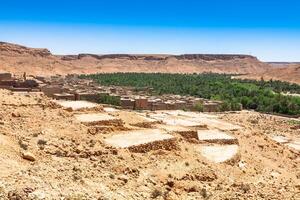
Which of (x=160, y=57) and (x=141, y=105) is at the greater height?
(x=141, y=105)

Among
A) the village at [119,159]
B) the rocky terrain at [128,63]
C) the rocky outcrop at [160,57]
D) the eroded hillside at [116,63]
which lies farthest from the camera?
the rocky outcrop at [160,57]

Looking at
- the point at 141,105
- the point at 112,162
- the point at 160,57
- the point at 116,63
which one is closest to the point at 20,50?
the point at 116,63

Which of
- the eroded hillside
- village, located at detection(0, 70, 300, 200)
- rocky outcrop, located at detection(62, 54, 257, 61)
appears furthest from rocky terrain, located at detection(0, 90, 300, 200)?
rocky outcrop, located at detection(62, 54, 257, 61)

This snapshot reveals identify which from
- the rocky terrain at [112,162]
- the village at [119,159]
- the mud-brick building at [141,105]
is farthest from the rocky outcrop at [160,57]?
the rocky terrain at [112,162]

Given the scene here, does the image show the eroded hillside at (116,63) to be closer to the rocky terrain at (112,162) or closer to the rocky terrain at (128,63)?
the rocky terrain at (128,63)

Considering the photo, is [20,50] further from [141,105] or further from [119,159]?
[119,159]

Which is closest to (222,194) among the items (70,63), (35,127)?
(35,127)

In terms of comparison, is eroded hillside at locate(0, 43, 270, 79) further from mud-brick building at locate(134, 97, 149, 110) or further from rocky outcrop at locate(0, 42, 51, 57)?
mud-brick building at locate(134, 97, 149, 110)
